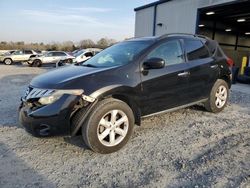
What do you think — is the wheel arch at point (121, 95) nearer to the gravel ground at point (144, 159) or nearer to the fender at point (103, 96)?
the fender at point (103, 96)

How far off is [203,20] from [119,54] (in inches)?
708

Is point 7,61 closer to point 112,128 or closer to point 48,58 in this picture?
point 48,58

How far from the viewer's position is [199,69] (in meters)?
5.22

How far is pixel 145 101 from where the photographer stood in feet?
14.2

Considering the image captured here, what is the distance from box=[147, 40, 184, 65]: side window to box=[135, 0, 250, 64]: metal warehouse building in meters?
9.71

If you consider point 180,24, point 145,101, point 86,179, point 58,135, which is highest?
point 180,24

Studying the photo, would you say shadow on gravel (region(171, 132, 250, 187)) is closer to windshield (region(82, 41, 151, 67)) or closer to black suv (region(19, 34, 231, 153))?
black suv (region(19, 34, 231, 153))

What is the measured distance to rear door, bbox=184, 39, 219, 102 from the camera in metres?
5.11

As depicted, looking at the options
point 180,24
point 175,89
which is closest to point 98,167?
point 175,89

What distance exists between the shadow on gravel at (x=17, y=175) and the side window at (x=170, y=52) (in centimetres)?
246

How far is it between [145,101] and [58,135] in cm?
148

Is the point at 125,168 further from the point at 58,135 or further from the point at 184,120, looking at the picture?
the point at 184,120

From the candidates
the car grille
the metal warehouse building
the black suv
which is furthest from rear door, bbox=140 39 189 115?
the metal warehouse building

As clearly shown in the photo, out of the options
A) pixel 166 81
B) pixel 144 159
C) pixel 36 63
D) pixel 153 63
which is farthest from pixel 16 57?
pixel 144 159
